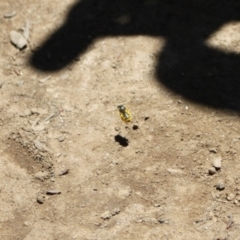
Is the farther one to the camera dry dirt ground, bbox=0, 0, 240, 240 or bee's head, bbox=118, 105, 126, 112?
bee's head, bbox=118, 105, 126, 112

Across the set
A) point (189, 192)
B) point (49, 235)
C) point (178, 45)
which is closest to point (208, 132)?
point (189, 192)

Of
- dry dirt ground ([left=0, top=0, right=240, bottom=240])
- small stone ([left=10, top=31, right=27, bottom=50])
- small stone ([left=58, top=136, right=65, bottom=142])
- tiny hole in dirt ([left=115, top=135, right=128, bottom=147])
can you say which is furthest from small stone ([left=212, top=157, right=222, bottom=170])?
small stone ([left=10, top=31, right=27, bottom=50])

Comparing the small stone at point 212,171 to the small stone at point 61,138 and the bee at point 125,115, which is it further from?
the small stone at point 61,138

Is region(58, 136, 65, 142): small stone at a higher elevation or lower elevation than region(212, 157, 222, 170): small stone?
higher

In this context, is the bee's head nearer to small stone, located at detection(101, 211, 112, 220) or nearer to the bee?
the bee

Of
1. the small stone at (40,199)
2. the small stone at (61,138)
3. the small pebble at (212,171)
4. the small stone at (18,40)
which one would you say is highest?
the small stone at (18,40)

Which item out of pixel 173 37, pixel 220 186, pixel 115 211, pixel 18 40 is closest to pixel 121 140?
pixel 115 211

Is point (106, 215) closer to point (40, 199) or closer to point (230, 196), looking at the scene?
point (40, 199)

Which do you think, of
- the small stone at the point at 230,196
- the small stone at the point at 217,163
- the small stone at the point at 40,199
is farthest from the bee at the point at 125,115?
the small stone at the point at 230,196
